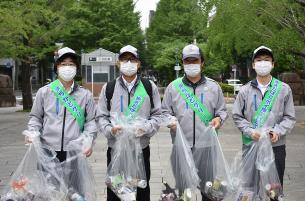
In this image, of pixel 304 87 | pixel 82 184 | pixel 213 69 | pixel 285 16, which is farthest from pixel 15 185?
pixel 213 69

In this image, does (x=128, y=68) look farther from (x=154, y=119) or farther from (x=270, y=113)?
(x=270, y=113)

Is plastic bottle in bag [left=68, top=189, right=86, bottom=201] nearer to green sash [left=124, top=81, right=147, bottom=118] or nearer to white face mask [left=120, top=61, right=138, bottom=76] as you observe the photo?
green sash [left=124, top=81, right=147, bottom=118]

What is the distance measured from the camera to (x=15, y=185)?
506cm

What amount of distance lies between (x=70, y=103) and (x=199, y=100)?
126 centimetres

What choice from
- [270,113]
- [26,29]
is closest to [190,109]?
[270,113]

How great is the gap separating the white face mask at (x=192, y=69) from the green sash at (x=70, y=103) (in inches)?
44.1

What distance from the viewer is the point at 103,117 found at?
5.31m

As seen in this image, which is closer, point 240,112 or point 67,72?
point 67,72

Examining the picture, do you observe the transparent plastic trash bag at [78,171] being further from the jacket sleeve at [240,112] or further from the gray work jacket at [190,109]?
the jacket sleeve at [240,112]

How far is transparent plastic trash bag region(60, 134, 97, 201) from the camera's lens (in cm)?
511

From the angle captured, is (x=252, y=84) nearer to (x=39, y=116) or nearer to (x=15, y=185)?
(x=39, y=116)

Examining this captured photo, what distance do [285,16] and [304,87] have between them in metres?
14.4

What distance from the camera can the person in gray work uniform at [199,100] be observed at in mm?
5316

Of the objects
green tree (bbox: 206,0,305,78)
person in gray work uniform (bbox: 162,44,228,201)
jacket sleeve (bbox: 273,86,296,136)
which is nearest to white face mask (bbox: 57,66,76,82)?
person in gray work uniform (bbox: 162,44,228,201)
